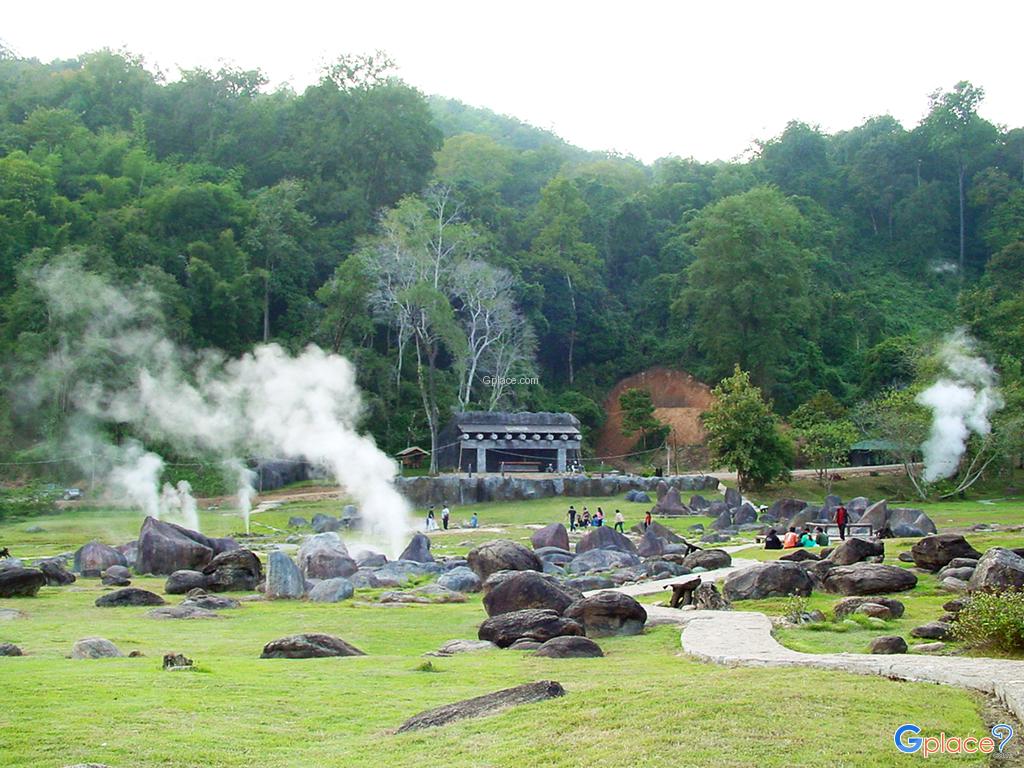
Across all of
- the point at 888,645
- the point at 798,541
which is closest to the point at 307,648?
the point at 888,645

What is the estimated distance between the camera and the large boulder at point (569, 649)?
1739cm

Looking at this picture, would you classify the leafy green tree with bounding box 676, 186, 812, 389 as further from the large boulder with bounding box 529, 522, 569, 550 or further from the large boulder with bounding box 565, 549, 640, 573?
the large boulder with bounding box 565, 549, 640, 573

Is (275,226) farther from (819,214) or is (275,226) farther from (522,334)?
(819,214)

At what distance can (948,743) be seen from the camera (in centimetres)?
1026

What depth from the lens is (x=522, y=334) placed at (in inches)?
3324

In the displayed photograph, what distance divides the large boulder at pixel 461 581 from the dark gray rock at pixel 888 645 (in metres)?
15.2

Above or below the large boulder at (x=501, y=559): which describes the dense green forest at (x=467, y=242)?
above

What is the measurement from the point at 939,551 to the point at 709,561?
6.83 meters

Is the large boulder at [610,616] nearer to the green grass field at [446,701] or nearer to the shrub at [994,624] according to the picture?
the green grass field at [446,701]

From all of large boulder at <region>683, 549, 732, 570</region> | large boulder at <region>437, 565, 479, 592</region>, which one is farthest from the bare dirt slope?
large boulder at <region>437, 565, 479, 592</region>

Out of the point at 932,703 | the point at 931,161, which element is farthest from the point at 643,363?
the point at 932,703

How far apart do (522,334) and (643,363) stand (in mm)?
15704

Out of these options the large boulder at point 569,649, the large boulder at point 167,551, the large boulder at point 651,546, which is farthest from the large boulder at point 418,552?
the large boulder at point 569,649

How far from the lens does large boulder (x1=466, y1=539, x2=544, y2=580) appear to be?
30.9 meters
